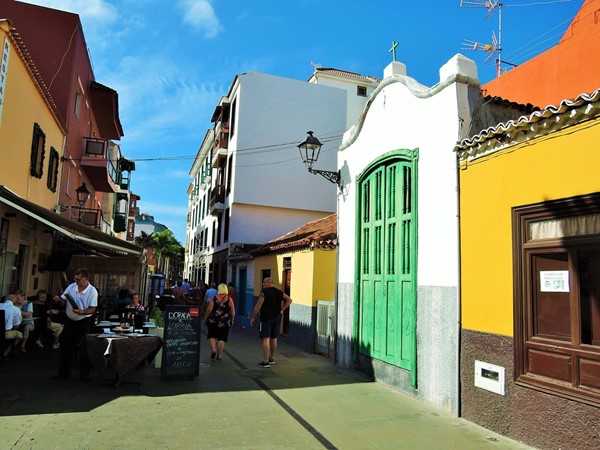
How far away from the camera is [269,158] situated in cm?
2438

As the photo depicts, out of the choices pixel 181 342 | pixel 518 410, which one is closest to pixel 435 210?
pixel 518 410

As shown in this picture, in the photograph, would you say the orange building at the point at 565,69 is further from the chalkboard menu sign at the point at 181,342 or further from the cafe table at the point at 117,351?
the cafe table at the point at 117,351

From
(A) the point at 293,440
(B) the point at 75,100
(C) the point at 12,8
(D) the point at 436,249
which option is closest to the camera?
(A) the point at 293,440

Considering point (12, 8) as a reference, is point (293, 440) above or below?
below

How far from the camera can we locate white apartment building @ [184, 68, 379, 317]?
943 inches

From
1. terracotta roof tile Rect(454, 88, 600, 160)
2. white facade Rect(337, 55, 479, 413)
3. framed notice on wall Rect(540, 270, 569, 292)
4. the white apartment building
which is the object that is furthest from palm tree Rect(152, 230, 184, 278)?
framed notice on wall Rect(540, 270, 569, 292)

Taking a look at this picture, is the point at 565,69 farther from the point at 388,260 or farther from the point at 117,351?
the point at 117,351

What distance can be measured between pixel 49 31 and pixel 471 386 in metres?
16.6

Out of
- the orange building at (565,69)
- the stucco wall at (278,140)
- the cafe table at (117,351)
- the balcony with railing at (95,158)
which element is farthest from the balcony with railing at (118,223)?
the orange building at (565,69)

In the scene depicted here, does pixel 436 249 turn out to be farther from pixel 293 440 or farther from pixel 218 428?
pixel 218 428

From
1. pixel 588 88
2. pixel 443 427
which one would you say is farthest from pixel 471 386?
pixel 588 88

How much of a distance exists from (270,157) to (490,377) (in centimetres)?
2002

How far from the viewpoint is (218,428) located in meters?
5.28

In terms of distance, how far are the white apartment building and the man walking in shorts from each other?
12.6m
